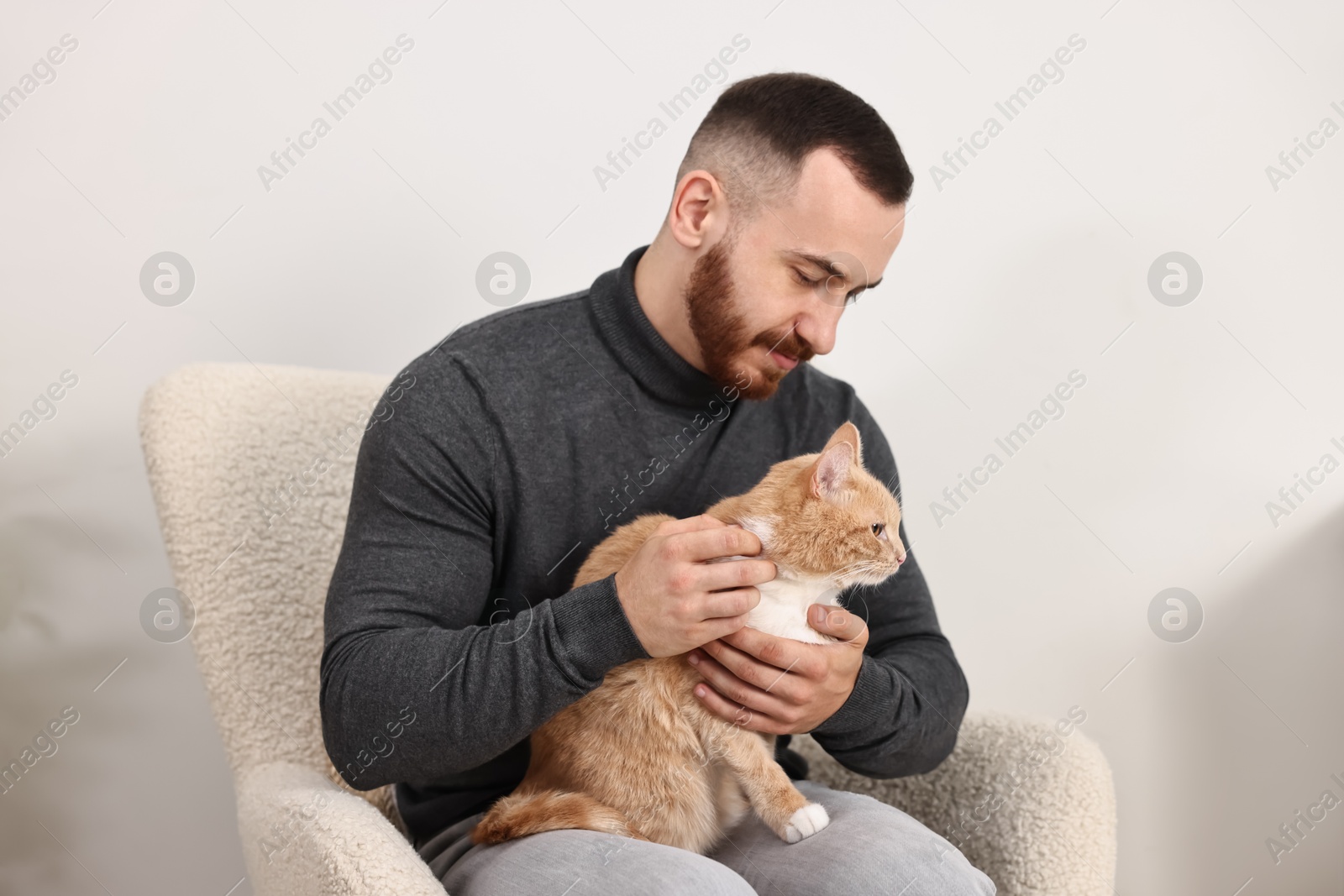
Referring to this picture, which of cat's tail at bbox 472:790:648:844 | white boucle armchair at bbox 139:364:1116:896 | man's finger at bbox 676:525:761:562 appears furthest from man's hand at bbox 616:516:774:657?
white boucle armchair at bbox 139:364:1116:896

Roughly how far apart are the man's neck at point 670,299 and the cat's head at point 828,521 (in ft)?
1.15

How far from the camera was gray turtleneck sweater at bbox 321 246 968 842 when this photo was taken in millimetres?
1141

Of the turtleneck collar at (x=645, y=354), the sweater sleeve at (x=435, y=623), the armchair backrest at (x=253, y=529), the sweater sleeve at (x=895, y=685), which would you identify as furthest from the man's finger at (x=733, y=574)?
the armchair backrest at (x=253, y=529)

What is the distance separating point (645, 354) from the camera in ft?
4.82

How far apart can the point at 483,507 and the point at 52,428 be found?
117 centimetres

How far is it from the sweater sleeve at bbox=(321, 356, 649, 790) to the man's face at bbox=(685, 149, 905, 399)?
0.36 metres

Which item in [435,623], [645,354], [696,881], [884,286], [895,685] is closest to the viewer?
[696,881]

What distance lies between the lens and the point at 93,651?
2016 mm

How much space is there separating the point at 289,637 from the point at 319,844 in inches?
18.3

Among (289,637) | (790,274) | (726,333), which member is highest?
(790,274)

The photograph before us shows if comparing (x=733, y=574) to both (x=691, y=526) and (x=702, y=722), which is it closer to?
(x=691, y=526)

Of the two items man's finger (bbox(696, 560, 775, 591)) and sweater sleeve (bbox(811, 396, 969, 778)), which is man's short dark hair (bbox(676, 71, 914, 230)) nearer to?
sweater sleeve (bbox(811, 396, 969, 778))

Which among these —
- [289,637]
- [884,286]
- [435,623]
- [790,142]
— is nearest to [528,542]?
[435,623]

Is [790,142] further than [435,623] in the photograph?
Yes
